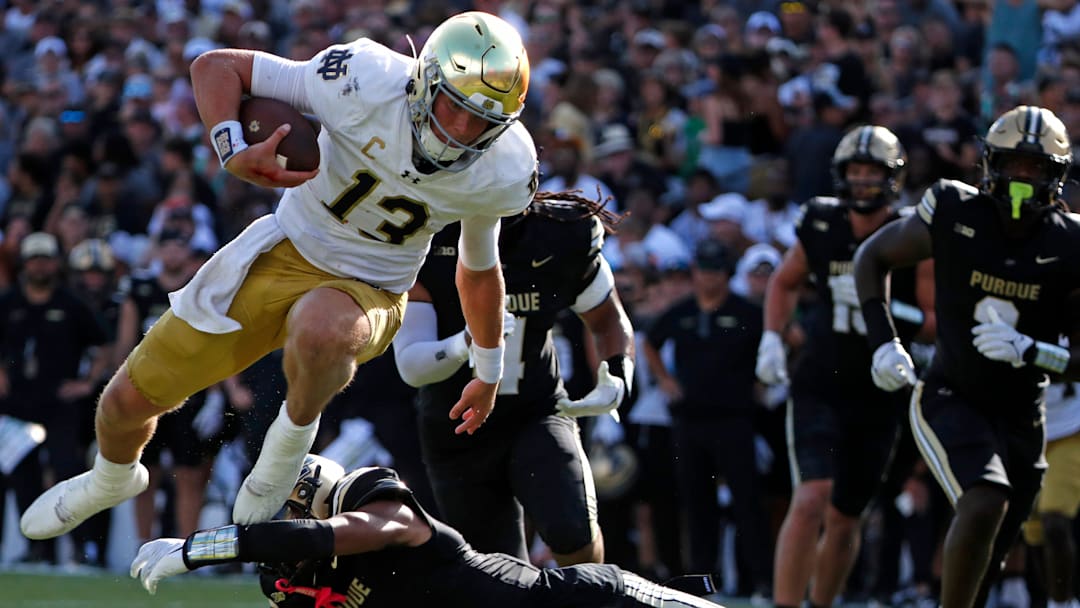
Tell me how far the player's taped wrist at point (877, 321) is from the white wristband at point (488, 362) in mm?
1629

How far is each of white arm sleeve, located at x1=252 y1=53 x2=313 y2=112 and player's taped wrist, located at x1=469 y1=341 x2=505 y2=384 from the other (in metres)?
0.95

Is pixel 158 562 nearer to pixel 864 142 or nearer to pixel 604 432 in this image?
pixel 864 142

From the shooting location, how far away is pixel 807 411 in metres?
7.59

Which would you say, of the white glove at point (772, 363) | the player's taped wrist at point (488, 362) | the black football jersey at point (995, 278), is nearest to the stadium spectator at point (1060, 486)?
the white glove at point (772, 363)

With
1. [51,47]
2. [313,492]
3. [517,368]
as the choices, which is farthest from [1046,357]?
[51,47]

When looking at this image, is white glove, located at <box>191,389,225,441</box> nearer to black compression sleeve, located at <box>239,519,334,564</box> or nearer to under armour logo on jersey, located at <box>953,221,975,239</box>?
under armour logo on jersey, located at <box>953,221,975,239</box>

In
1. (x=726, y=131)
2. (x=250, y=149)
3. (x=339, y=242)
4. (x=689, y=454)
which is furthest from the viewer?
(x=726, y=131)

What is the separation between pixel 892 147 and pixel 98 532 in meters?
5.19

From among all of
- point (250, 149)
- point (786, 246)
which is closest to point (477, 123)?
point (250, 149)

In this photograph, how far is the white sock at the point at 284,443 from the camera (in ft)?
16.7

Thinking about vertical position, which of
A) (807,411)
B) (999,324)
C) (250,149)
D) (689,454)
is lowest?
(689,454)

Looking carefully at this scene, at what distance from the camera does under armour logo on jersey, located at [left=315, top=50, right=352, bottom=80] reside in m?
5.06

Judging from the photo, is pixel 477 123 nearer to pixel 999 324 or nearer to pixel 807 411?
pixel 999 324

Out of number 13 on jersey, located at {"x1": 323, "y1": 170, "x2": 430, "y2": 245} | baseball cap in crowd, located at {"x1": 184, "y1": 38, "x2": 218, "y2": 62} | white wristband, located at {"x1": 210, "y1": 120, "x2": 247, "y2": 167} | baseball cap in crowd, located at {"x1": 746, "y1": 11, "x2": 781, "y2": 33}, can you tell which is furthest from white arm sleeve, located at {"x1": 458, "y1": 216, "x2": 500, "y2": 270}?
baseball cap in crowd, located at {"x1": 184, "y1": 38, "x2": 218, "y2": 62}
